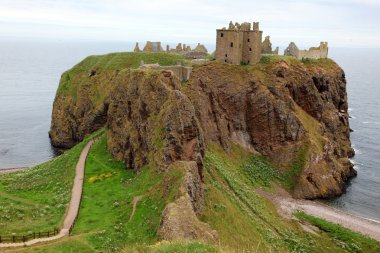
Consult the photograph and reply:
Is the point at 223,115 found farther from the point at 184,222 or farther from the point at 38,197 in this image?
the point at 184,222

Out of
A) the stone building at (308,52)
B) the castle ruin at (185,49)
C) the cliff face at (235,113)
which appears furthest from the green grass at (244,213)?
the stone building at (308,52)

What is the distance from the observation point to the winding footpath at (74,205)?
40.9 metres

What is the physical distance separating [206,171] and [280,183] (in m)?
21.4

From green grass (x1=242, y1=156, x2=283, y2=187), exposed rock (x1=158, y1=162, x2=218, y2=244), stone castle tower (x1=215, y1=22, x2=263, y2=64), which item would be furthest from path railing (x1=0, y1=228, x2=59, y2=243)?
stone castle tower (x1=215, y1=22, x2=263, y2=64)

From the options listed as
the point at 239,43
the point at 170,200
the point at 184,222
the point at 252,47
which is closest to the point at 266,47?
the point at 252,47

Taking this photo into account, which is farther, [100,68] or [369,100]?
[369,100]

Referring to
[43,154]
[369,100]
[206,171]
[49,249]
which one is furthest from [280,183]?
[369,100]

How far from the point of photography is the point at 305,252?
2199 inches

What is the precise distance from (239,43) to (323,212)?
123ft

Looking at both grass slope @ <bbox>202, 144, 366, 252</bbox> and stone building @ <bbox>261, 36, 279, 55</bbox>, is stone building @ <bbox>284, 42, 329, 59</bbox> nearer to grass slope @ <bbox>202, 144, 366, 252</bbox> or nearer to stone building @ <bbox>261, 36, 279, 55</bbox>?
stone building @ <bbox>261, 36, 279, 55</bbox>

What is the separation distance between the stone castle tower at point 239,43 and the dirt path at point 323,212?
1124 inches

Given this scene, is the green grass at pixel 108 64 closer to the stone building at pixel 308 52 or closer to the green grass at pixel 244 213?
the green grass at pixel 244 213

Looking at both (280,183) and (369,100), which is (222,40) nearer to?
(280,183)

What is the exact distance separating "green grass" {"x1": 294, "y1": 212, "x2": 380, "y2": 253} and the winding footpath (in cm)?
3529
